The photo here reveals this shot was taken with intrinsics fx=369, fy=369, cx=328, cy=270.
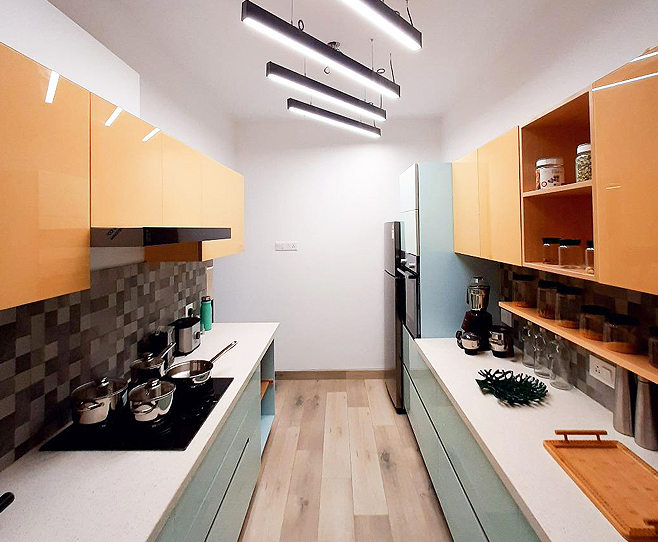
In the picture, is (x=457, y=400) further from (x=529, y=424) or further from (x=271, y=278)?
(x=271, y=278)

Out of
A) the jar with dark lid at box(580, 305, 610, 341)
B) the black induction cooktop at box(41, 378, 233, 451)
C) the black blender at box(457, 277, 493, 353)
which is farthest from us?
the black blender at box(457, 277, 493, 353)

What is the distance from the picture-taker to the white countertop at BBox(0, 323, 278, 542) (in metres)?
0.98

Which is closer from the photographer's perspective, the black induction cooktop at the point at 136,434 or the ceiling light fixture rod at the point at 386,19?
the black induction cooktop at the point at 136,434

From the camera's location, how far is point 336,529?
2135 millimetres

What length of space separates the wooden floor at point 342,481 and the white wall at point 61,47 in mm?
2392

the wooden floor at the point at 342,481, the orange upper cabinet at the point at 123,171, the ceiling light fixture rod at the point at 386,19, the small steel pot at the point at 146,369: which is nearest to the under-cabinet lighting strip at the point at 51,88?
the orange upper cabinet at the point at 123,171

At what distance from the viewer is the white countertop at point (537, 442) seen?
3.28 ft

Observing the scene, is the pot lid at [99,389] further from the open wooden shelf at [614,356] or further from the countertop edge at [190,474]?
the open wooden shelf at [614,356]

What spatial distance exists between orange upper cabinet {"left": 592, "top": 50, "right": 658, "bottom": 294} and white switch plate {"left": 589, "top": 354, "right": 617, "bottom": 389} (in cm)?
67

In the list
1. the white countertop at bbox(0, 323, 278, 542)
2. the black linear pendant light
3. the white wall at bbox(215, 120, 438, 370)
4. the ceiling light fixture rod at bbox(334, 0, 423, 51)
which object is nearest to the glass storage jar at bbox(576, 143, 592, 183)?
the ceiling light fixture rod at bbox(334, 0, 423, 51)

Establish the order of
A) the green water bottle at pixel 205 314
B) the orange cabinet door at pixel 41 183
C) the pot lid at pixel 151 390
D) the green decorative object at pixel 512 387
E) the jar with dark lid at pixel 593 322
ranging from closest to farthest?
1. the orange cabinet door at pixel 41 183
2. the jar with dark lid at pixel 593 322
3. the pot lid at pixel 151 390
4. the green decorative object at pixel 512 387
5. the green water bottle at pixel 205 314

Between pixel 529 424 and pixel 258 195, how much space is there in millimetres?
3552

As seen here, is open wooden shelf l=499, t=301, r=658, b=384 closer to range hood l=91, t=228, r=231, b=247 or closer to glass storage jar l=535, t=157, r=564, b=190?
glass storage jar l=535, t=157, r=564, b=190

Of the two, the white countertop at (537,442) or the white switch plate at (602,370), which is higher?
the white switch plate at (602,370)
